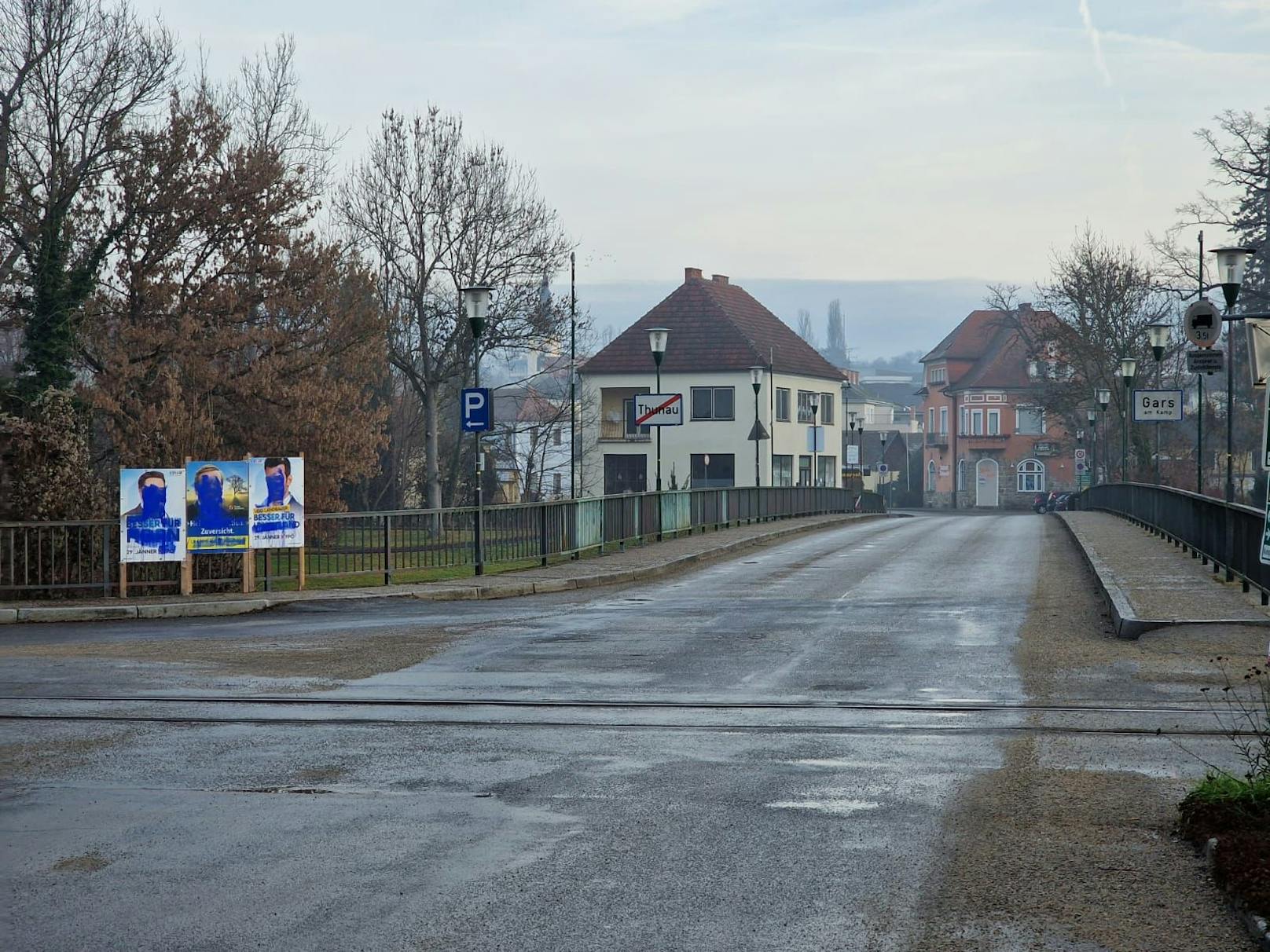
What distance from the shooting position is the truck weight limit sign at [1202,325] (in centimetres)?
2203

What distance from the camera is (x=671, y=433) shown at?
3036 inches

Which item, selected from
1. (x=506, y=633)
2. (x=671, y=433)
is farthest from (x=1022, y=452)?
(x=506, y=633)

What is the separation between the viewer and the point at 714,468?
77.0 m

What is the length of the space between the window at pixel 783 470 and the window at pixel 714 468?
235cm

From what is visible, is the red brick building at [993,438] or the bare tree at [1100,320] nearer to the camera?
the bare tree at [1100,320]

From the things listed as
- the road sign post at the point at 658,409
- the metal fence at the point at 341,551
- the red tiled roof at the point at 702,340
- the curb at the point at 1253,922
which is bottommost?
the curb at the point at 1253,922

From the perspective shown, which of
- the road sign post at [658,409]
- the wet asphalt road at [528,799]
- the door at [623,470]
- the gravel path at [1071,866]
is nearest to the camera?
the gravel path at [1071,866]

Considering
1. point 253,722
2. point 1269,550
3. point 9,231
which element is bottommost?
point 253,722

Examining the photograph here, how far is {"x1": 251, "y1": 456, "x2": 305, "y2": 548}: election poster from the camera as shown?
2067 cm

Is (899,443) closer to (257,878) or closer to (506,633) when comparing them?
(506,633)

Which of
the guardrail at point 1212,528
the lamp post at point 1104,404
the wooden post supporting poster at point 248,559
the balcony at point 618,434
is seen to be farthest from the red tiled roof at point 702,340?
the wooden post supporting poster at point 248,559

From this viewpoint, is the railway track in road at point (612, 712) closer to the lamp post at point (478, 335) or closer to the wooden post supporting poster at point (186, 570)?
the wooden post supporting poster at point (186, 570)

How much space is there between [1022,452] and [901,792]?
108338 mm

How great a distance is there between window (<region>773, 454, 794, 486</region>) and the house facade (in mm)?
80
